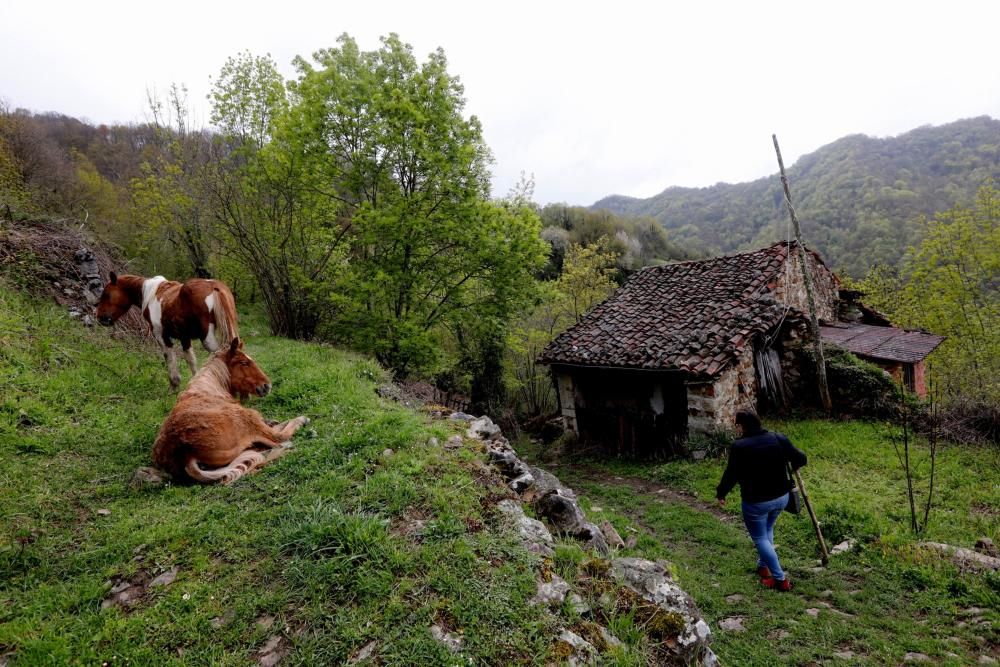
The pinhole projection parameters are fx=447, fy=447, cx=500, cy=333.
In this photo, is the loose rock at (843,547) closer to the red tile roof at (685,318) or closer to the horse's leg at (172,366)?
the red tile roof at (685,318)

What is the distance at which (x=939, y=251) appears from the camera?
1761 cm

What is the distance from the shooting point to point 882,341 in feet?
40.5

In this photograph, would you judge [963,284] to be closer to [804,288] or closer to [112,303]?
[804,288]

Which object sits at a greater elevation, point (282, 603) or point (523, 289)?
point (523, 289)

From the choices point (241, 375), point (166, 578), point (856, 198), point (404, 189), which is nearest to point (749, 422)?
point (166, 578)

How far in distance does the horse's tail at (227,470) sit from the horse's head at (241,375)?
112cm

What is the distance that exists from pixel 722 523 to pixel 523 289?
7.67 meters

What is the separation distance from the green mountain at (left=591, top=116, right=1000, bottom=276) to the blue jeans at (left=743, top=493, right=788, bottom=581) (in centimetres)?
2951

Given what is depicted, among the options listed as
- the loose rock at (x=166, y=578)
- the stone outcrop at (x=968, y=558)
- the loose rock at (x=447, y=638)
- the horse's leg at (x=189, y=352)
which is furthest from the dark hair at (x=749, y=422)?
the horse's leg at (x=189, y=352)

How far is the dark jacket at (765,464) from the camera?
16.4 feet

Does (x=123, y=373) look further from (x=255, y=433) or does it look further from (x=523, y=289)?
(x=523, y=289)

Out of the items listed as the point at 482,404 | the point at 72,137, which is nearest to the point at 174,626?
the point at 482,404

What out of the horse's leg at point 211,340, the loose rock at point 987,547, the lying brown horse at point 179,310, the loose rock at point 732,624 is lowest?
the loose rock at point 987,547

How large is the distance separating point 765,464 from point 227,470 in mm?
5703
